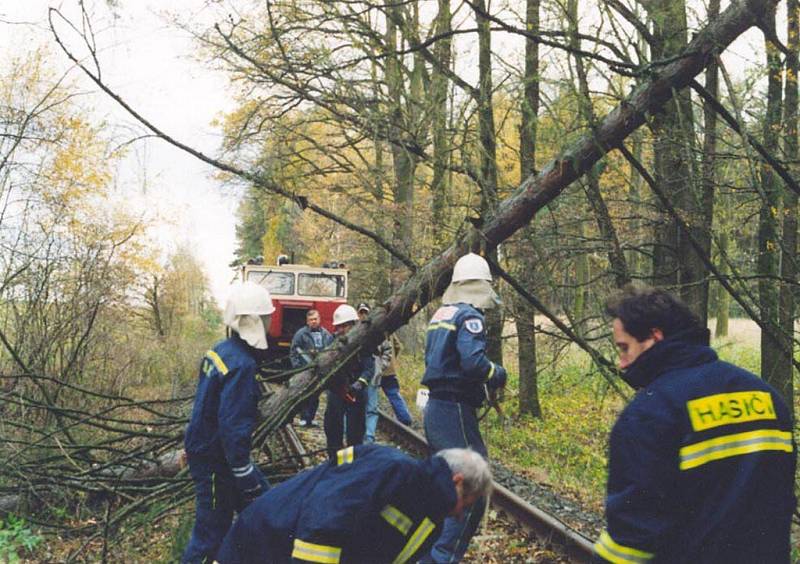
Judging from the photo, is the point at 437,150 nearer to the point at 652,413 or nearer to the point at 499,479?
the point at 499,479

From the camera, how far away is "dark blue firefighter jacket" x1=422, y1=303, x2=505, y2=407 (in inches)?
190

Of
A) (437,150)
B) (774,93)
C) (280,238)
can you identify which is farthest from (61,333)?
(280,238)

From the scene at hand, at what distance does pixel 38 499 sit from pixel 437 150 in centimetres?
555

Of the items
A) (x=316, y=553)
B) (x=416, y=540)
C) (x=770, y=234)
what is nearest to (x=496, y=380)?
(x=416, y=540)

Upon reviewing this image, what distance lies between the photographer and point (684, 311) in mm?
2365

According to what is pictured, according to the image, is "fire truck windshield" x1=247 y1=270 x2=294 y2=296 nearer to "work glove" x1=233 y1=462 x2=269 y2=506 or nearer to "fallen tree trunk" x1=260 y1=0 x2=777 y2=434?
"fallen tree trunk" x1=260 y1=0 x2=777 y2=434

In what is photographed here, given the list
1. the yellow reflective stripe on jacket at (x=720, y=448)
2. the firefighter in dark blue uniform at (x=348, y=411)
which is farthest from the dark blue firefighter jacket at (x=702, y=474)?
the firefighter in dark blue uniform at (x=348, y=411)

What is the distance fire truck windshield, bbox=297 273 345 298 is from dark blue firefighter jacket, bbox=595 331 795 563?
15.9 meters

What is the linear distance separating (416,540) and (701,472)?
121 cm

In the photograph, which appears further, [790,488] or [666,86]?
[666,86]

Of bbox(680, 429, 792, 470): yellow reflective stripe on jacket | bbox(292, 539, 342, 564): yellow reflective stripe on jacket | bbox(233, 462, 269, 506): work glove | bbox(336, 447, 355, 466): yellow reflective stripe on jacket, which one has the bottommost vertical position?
bbox(233, 462, 269, 506): work glove

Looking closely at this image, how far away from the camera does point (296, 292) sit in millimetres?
17859

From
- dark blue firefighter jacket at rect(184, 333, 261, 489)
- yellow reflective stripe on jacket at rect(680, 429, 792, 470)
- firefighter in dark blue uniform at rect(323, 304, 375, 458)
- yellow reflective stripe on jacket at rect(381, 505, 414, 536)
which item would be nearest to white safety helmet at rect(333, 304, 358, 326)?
firefighter in dark blue uniform at rect(323, 304, 375, 458)

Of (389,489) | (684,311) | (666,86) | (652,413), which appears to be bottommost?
(389,489)
